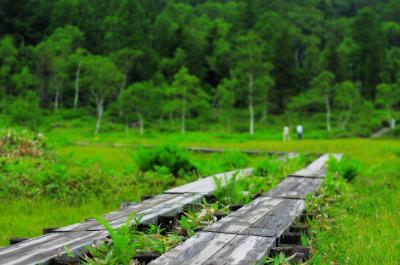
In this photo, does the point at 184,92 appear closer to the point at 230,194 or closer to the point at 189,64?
the point at 189,64

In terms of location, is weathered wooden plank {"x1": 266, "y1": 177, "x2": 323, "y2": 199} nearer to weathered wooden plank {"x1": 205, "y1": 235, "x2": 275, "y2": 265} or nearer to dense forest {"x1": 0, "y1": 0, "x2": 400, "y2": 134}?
weathered wooden plank {"x1": 205, "y1": 235, "x2": 275, "y2": 265}

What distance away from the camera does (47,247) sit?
10.8ft

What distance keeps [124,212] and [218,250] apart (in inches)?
78.1

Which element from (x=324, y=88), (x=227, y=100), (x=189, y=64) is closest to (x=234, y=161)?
(x=227, y=100)

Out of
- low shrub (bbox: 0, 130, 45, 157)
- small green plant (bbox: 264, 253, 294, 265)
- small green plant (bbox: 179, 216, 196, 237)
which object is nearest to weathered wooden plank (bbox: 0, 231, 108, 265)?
small green plant (bbox: 179, 216, 196, 237)

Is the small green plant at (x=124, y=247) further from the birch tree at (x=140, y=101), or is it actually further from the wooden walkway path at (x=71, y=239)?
the birch tree at (x=140, y=101)

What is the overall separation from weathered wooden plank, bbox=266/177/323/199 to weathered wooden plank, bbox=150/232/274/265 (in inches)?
103

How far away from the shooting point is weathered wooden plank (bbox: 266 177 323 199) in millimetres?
6113

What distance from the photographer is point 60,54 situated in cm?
7769

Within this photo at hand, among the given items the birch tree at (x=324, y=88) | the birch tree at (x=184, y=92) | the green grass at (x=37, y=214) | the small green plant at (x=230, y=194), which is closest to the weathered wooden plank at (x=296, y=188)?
the small green plant at (x=230, y=194)

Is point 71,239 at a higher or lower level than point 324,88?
lower

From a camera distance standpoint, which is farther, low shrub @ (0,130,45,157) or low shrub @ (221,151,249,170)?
low shrub @ (221,151,249,170)

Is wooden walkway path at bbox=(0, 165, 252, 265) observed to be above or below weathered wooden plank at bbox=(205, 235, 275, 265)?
below

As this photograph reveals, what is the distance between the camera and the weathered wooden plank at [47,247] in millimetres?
2951
